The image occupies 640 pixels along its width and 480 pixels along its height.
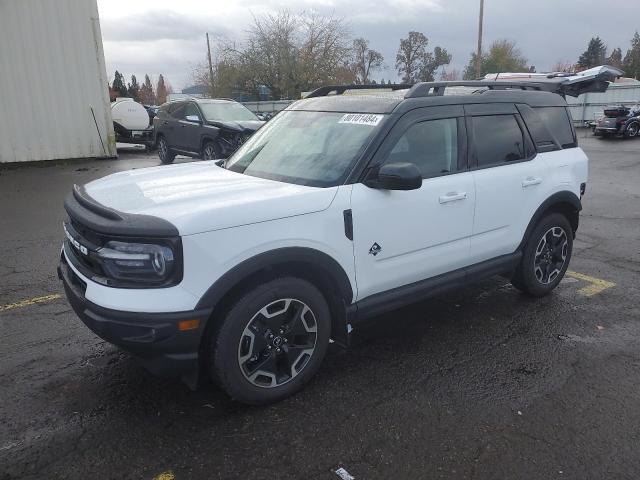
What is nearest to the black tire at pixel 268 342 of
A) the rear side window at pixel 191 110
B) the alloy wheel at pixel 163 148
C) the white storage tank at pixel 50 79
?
the rear side window at pixel 191 110

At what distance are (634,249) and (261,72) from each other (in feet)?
114

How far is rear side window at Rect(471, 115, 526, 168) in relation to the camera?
12.9ft

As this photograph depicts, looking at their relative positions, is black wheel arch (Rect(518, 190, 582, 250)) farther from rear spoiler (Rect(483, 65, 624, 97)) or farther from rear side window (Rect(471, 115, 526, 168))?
rear spoiler (Rect(483, 65, 624, 97))

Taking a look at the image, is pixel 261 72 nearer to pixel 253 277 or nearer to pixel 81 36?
pixel 81 36

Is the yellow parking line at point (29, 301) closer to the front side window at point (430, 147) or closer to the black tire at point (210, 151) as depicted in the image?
the front side window at point (430, 147)

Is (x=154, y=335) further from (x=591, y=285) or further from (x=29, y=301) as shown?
(x=591, y=285)

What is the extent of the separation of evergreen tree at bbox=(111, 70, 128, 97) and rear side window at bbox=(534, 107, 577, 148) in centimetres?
7224

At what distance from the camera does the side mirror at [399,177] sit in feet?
10.0

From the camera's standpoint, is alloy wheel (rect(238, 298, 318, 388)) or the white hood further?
alloy wheel (rect(238, 298, 318, 388))

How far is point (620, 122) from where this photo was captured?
66.4ft

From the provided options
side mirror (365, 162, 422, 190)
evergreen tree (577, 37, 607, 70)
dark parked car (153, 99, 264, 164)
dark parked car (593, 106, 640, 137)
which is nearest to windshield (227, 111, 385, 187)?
side mirror (365, 162, 422, 190)

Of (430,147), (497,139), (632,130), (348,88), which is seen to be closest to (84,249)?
(430,147)

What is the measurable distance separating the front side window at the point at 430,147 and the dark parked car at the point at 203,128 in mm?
7689

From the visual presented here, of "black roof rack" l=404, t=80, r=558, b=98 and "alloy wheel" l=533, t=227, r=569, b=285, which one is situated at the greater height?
"black roof rack" l=404, t=80, r=558, b=98
